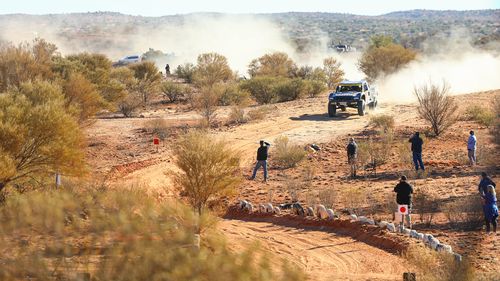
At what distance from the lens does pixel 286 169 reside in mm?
23062

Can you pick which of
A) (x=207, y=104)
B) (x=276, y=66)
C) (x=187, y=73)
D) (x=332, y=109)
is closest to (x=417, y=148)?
(x=332, y=109)

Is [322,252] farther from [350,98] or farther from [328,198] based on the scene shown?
[350,98]

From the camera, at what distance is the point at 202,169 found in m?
17.2

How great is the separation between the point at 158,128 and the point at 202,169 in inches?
561

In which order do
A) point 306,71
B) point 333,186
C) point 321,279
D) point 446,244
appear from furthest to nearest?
point 306,71 → point 333,186 → point 446,244 → point 321,279

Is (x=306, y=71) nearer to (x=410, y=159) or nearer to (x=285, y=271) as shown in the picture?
(x=410, y=159)

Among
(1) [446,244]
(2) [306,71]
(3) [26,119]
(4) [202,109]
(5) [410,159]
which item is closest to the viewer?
(1) [446,244]

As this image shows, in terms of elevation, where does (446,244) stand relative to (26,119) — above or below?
below

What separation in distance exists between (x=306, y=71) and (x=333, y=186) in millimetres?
34588

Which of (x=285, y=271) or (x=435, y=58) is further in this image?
(x=435, y=58)

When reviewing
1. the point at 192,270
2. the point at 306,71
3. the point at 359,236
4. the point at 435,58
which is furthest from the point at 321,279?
the point at 435,58

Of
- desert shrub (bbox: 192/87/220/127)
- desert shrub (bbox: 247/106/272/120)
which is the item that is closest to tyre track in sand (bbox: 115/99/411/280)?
desert shrub (bbox: 247/106/272/120)

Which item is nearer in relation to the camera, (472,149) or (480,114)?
(472,149)

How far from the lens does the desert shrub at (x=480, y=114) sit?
28750 mm
